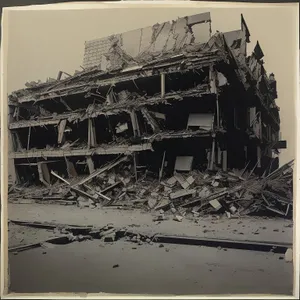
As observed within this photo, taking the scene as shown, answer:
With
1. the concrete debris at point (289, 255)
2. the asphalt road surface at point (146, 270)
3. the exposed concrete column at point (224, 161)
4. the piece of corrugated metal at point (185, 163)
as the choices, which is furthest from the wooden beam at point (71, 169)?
the concrete debris at point (289, 255)

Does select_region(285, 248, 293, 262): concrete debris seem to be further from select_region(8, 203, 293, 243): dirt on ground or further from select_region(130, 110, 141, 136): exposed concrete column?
select_region(130, 110, 141, 136): exposed concrete column

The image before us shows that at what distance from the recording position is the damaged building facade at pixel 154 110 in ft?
4.81

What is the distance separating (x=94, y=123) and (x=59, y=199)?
0.27m

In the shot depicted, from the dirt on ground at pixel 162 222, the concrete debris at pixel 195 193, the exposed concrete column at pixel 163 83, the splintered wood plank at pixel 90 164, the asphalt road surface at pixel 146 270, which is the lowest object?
the asphalt road surface at pixel 146 270

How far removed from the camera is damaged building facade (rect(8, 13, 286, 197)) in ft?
4.81

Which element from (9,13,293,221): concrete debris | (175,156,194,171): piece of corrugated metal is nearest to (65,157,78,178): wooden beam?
(9,13,293,221): concrete debris

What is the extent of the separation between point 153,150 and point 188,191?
0.17 meters

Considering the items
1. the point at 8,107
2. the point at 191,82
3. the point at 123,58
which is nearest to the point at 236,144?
the point at 191,82

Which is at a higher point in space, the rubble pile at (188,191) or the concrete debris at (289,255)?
the rubble pile at (188,191)

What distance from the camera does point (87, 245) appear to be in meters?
1.48

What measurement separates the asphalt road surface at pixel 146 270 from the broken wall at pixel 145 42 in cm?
58

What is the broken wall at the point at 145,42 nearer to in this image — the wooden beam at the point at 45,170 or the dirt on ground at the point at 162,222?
the wooden beam at the point at 45,170

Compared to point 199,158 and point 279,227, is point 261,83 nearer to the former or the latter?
point 199,158

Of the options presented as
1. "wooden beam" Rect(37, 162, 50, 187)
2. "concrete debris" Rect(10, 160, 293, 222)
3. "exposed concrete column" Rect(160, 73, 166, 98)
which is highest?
"exposed concrete column" Rect(160, 73, 166, 98)
